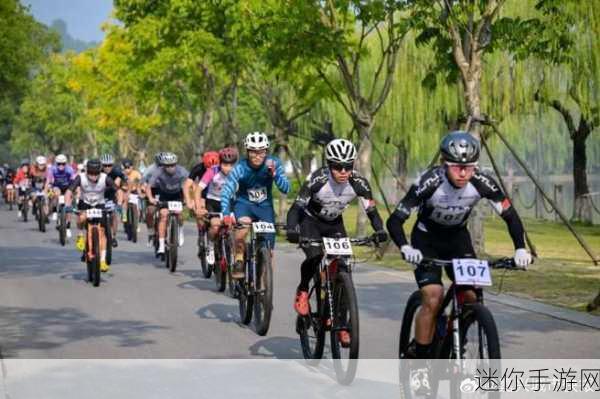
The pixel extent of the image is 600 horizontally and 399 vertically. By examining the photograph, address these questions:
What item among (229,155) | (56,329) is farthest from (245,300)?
(229,155)

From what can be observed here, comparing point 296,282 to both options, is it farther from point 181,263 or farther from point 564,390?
point 564,390

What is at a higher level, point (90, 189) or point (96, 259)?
point (90, 189)

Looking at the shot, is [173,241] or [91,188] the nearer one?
[91,188]

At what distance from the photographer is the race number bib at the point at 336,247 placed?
8238 millimetres

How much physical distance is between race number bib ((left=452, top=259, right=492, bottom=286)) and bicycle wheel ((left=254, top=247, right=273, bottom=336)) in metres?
4.15

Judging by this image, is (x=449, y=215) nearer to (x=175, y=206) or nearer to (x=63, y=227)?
(x=175, y=206)

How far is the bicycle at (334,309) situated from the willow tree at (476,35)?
28.9ft

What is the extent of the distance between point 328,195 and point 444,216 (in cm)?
203

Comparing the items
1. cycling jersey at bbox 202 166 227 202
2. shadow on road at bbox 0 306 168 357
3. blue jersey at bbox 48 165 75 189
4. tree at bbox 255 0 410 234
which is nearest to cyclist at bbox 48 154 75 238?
blue jersey at bbox 48 165 75 189

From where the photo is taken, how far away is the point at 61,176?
79.8 feet

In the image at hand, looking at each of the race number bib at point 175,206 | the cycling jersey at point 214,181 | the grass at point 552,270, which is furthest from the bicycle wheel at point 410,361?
the race number bib at point 175,206

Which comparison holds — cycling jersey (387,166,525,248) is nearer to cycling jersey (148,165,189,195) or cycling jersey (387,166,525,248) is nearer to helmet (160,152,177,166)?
cycling jersey (148,165,189,195)

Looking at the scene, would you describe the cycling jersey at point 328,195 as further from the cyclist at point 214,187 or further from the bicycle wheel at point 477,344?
the cyclist at point 214,187

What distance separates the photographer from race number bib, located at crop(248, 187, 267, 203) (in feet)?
38.1
